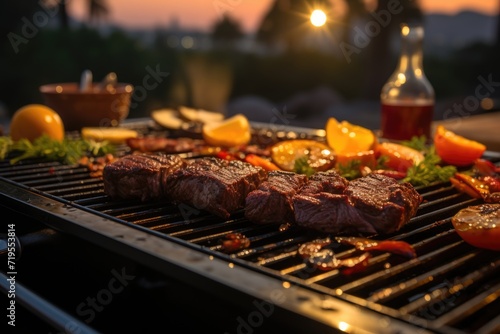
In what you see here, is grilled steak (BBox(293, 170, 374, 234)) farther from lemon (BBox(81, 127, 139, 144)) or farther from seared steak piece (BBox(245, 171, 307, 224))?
lemon (BBox(81, 127, 139, 144))

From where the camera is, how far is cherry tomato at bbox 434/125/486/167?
4.32 metres

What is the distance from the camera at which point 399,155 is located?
432 centimetres

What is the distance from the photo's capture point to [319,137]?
5.57 m

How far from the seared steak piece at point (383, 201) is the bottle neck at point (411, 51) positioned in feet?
8.32

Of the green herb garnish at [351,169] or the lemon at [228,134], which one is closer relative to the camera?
the green herb garnish at [351,169]

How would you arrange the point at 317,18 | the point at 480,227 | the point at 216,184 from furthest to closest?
the point at 317,18
the point at 216,184
the point at 480,227

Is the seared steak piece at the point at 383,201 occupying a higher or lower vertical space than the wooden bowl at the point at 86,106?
higher

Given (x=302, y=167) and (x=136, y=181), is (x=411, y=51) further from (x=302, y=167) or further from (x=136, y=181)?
(x=136, y=181)

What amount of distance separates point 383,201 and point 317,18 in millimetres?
2508

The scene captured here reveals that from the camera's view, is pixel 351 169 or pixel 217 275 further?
pixel 351 169

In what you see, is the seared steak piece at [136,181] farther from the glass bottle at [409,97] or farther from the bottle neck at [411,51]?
the bottle neck at [411,51]

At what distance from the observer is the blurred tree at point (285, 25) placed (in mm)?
23500

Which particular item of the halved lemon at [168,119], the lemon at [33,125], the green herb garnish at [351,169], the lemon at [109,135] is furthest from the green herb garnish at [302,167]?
the lemon at [33,125]

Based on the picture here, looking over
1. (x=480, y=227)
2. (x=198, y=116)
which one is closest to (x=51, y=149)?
(x=198, y=116)
